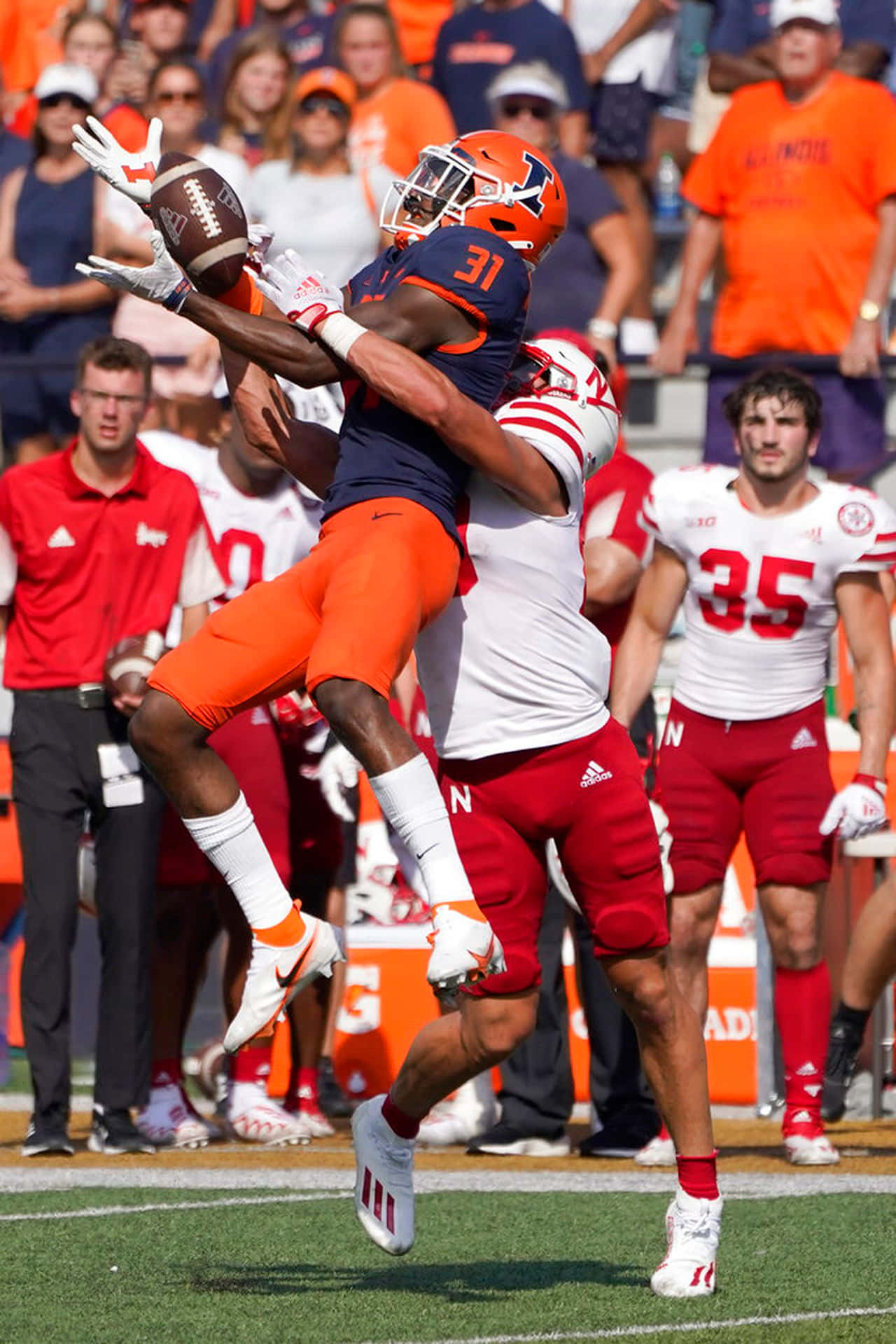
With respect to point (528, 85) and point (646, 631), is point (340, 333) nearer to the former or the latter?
point (646, 631)

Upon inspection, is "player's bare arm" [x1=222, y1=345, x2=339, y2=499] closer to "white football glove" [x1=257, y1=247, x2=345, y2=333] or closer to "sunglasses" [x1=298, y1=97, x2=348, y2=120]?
"white football glove" [x1=257, y1=247, x2=345, y2=333]

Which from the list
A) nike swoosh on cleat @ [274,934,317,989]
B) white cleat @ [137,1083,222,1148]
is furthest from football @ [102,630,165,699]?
nike swoosh on cleat @ [274,934,317,989]

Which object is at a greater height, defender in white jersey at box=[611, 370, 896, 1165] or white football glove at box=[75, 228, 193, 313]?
white football glove at box=[75, 228, 193, 313]

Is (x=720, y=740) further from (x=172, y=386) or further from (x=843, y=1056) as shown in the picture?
(x=172, y=386)

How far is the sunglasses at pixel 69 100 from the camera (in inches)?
381

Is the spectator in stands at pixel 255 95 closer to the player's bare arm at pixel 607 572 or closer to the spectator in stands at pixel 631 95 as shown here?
the spectator in stands at pixel 631 95

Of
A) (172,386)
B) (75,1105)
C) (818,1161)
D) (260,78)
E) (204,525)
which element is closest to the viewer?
(818,1161)

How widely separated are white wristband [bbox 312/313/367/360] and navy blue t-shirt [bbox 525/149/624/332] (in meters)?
5.04

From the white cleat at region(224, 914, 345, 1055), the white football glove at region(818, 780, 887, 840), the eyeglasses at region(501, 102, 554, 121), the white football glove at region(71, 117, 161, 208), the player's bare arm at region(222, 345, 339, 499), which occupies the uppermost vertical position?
the eyeglasses at region(501, 102, 554, 121)

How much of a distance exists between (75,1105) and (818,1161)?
8.98 ft

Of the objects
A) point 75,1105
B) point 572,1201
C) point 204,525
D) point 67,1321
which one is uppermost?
point 204,525

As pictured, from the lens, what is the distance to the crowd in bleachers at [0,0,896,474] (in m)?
9.13

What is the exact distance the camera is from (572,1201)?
234 inches

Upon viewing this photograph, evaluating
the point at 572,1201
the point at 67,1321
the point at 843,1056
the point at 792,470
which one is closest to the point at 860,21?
the point at 792,470
